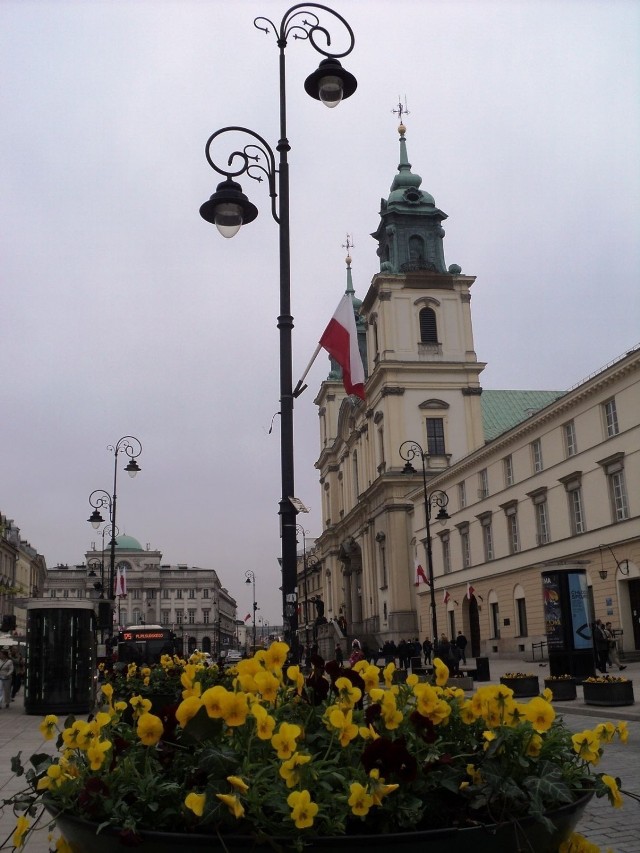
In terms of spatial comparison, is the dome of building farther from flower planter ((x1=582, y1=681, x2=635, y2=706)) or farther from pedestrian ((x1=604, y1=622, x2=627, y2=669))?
flower planter ((x1=582, y1=681, x2=635, y2=706))

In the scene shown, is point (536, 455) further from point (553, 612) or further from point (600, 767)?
point (600, 767)

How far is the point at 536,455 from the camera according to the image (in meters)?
41.4

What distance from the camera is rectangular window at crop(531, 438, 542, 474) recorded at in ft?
134

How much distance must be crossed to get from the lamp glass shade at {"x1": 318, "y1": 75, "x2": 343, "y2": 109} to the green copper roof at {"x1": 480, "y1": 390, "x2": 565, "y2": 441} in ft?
182

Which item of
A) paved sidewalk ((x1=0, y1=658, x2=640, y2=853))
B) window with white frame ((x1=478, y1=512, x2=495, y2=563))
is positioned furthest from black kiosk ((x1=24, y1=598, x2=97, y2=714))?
window with white frame ((x1=478, y1=512, x2=495, y2=563))

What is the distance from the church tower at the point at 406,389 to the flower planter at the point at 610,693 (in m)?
40.7

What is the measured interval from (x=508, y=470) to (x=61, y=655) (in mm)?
29968

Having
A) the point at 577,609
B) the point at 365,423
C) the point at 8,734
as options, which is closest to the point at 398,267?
the point at 365,423

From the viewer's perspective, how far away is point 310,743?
3480 millimetres

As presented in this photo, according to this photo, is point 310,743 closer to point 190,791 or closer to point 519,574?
point 190,791

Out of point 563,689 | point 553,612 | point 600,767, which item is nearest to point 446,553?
point 553,612

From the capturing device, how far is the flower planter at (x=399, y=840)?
2.86 metres

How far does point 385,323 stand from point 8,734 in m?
49.5

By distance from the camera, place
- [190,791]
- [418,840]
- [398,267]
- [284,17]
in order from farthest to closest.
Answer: [398,267], [284,17], [190,791], [418,840]
